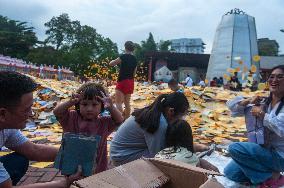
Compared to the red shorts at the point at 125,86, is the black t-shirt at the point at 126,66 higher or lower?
higher

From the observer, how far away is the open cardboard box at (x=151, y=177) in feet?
5.19

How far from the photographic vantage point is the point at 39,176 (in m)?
3.52

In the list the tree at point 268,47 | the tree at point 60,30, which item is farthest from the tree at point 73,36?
the tree at point 268,47

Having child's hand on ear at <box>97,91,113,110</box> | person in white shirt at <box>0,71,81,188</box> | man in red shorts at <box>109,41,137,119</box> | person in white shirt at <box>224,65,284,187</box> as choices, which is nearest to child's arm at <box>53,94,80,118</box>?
child's hand on ear at <box>97,91,113,110</box>

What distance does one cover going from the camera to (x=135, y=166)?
183 centimetres

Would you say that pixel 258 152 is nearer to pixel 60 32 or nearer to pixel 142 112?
pixel 142 112

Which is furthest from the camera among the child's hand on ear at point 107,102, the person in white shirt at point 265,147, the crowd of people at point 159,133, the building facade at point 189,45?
the building facade at point 189,45

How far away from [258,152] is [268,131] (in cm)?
21

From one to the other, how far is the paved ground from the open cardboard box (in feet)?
5.66

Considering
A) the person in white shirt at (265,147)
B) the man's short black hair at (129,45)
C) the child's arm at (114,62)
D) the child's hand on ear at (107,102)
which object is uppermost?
the man's short black hair at (129,45)

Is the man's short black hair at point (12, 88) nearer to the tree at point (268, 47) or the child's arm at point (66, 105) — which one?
the child's arm at point (66, 105)

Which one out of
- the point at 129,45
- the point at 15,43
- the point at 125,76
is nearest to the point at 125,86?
the point at 125,76

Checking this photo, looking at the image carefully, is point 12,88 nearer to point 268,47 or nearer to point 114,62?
point 114,62

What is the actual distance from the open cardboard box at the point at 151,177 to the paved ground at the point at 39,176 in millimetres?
1725
